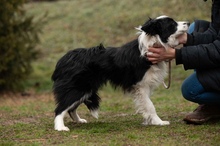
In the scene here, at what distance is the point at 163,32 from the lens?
5211 millimetres

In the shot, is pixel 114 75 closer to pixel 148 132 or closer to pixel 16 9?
pixel 148 132

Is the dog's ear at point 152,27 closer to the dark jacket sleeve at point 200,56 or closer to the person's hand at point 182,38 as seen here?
the person's hand at point 182,38

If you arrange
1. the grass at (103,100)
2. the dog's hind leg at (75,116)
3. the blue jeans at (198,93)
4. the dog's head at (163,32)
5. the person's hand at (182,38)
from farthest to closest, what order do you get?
→ the dog's hind leg at (75,116) < the person's hand at (182,38) < the dog's head at (163,32) < the blue jeans at (198,93) < the grass at (103,100)

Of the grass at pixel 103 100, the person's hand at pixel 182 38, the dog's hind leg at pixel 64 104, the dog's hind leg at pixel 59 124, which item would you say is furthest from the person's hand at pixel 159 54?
the dog's hind leg at pixel 59 124

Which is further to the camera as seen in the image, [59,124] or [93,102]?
[93,102]

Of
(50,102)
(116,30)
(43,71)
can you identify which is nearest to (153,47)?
(50,102)

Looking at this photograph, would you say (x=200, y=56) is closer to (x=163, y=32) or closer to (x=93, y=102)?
(x=163, y=32)

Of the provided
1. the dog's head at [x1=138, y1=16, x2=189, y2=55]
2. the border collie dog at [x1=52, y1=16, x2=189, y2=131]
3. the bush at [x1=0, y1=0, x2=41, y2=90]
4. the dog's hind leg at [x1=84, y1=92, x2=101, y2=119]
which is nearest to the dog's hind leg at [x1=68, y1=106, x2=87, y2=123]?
the dog's hind leg at [x1=84, y1=92, x2=101, y2=119]

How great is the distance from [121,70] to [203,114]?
116cm

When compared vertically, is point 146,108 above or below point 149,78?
below

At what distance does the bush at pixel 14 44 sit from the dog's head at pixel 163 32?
6.39 meters

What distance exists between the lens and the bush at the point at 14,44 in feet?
35.8

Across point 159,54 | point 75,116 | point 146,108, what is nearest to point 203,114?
point 146,108

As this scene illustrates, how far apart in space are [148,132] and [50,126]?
1.39 meters
